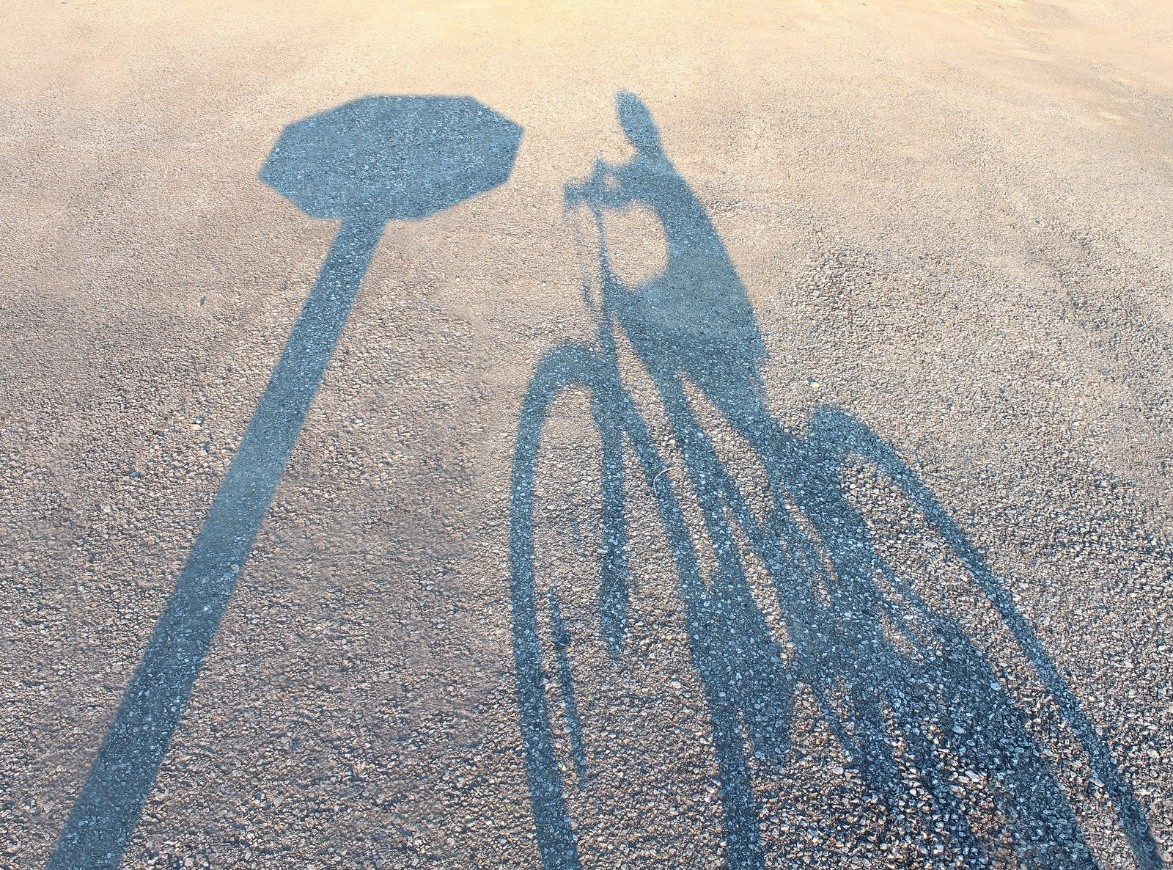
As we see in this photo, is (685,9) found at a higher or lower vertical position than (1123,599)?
higher

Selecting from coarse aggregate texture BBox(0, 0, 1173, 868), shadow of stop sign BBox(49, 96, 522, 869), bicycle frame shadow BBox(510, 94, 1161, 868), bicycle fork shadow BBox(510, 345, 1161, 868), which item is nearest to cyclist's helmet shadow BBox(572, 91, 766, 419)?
bicycle frame shadow BBox(510, 94, 1161, 868)

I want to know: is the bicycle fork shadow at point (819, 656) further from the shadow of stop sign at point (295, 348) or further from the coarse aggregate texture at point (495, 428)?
the shadow of stop sign at point (295, 348)

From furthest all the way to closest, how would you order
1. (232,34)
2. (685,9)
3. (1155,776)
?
1. (685,9)
2. (232,34)
3. (1155,776)

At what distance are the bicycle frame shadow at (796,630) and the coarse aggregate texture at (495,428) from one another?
7 cm

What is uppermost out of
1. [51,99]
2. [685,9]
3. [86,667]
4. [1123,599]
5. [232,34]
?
[685,9]

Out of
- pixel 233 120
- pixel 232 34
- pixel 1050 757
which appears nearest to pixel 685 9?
pixel 232 34

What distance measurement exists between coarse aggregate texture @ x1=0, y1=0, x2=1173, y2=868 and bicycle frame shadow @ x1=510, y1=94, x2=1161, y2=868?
7cm

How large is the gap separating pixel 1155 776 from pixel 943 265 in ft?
12.4

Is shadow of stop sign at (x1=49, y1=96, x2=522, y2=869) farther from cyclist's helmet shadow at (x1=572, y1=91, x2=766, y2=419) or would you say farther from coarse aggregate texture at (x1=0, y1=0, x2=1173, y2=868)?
cyclist's helmet shadow at (x1=572, y1=91, x2=766, y2=419)

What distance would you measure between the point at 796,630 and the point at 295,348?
320 centimetres

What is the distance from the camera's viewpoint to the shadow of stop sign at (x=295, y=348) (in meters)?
2.78

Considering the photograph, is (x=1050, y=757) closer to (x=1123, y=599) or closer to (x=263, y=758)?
(x=1123, y=599)

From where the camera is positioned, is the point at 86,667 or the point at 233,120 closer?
the point at 86,667

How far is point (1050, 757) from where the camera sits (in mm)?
2967
